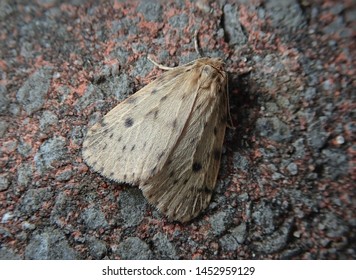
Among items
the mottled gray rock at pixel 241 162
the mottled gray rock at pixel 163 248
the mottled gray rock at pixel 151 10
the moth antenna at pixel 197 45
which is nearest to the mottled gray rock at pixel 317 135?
the mottled gray rock at pixel 241 162

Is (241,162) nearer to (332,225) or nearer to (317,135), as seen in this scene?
(317,135)

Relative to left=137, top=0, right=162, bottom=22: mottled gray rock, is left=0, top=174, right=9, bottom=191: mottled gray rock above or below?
below

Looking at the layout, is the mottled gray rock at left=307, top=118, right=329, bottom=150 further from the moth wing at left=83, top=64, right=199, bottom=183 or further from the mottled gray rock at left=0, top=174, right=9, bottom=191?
the mottled gray rock at left=0, top=174, right=9, bottom=191

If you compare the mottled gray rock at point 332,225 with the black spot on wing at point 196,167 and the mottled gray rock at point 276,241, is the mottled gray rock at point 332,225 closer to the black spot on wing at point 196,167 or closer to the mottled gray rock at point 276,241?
the mottled gray rock at point 276,241

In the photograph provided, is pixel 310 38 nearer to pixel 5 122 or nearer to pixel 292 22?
pixel 292 22

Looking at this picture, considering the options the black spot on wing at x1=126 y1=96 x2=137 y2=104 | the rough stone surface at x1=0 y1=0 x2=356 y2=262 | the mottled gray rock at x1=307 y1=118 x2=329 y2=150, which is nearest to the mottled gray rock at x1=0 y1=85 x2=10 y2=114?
the rough stone surface at x1=0 y1=0 x2=356 y2=262
